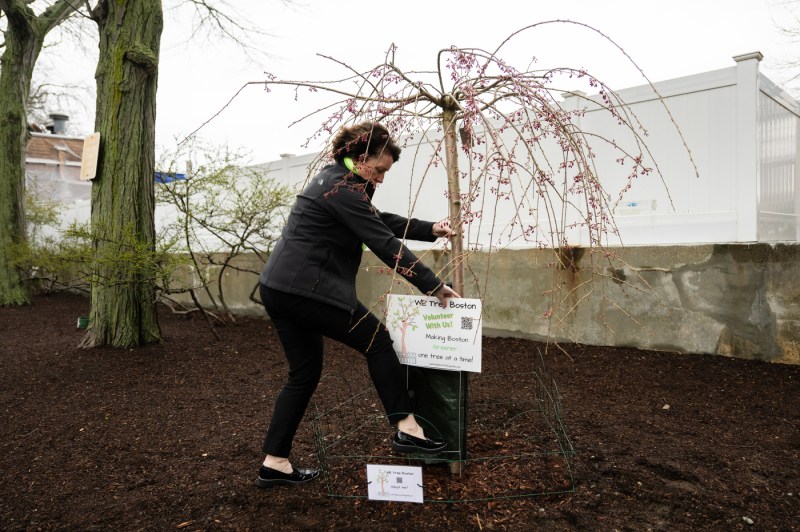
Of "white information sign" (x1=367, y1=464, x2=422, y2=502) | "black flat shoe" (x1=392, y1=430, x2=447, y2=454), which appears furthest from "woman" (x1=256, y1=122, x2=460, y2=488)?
"white information sign" (x1=367, y1=464, x2=422, y2=502)

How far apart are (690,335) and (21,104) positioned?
11033mm

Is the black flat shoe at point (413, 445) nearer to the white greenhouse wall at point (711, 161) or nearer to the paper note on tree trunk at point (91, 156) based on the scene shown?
the white greenhouse wall at point (711, 161)

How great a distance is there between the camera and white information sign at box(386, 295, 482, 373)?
2473 mm

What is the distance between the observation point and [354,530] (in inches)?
91.4

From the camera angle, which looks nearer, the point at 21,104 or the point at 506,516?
the point at 506,516

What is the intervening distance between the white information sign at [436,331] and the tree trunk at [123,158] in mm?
3589

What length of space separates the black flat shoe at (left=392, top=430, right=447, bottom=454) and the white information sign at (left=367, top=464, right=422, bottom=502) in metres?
0.09

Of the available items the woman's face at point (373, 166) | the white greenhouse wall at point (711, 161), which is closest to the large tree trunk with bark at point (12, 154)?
the white greenhouse wall at point (711, 161)

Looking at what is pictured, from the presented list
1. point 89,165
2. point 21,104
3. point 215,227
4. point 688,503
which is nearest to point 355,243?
point 688,503

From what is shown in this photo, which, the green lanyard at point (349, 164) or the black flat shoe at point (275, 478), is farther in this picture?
the black flat shoe at point (275, 478)

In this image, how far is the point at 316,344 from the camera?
2.68 m

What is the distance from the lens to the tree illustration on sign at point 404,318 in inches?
101

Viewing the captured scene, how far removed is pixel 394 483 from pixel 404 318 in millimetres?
716

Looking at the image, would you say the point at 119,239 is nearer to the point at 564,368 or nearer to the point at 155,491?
the point at 155,491
